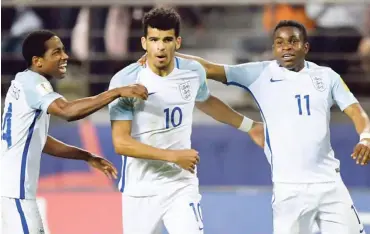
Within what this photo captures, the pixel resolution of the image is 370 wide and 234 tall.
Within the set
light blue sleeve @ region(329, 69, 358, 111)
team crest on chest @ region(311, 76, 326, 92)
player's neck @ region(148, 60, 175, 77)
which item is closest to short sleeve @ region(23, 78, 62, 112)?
player's neck @ region(148, 60, 175, 77)

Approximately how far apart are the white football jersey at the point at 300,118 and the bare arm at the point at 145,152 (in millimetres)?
799

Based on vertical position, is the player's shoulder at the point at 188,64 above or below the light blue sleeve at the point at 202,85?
above

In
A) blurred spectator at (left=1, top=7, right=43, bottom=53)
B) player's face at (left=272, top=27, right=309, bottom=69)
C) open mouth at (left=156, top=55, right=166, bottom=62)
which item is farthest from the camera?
blurred spectator at (left=1, top=7, right=43, bottom=53)

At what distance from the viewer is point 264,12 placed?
13133 mm

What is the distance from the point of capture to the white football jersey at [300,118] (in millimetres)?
7141

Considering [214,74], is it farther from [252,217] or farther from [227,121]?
[252,217]

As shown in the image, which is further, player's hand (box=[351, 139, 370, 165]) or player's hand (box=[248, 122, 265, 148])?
player's hand (box=[248, 122, 265, 148])

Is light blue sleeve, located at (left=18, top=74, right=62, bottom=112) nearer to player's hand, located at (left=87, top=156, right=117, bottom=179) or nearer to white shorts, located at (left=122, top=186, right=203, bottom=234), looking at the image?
player's hand, located at (left=87, top=156, right=117, bottom=179)

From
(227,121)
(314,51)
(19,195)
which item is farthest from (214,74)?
(314,51)

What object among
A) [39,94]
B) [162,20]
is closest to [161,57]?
[162,20]

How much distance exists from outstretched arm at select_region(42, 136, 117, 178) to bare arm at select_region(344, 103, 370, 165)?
1.70 metres

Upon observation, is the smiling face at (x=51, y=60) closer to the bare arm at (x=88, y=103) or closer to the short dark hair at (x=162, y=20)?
the bare arm at (x=88, y=103)

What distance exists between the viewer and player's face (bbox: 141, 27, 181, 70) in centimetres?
679

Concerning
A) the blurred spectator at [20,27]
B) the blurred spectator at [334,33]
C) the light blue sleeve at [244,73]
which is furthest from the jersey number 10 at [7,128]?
the blurred spectator at [334,33]
